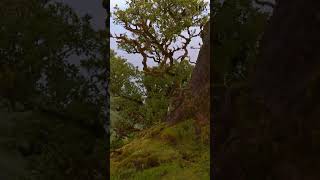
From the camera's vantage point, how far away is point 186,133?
7.36m

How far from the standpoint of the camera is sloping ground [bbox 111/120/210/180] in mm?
6438

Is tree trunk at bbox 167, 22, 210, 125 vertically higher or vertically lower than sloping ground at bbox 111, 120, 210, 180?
higher

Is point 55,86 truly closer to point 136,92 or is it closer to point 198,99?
point 198,99

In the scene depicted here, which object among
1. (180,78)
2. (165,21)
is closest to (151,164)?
(180,78)

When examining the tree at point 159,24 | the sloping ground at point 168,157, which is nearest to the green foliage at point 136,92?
the tree at point 159,24

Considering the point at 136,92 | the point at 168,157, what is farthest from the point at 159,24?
the point at 168,157

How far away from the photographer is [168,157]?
687cm

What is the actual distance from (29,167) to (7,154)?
0.39 meters
